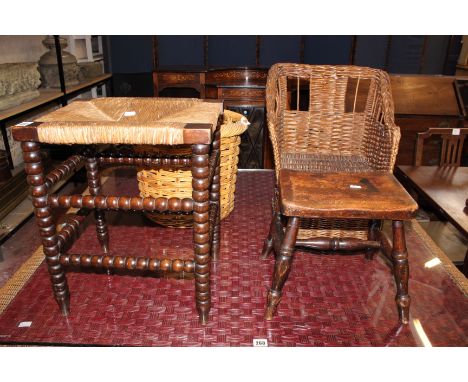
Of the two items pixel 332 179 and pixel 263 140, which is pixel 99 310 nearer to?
pixel 332 179

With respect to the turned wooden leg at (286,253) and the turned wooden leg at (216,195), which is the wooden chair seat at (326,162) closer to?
the turned wooden leg at (216,195)

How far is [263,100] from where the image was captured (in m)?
3.36

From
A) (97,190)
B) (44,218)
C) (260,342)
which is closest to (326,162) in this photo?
(260,342)

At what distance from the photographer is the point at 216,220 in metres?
1.83

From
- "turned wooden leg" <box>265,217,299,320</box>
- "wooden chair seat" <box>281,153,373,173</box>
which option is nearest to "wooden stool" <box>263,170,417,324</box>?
"turned wooden leg" <box>265,217,299,320</box>

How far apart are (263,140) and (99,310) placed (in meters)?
2.24

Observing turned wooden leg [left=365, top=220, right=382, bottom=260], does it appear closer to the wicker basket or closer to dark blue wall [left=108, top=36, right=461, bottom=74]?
the wicker basket

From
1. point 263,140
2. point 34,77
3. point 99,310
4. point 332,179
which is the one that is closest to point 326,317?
point 332,179

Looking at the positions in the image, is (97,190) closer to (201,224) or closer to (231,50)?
(201,224)

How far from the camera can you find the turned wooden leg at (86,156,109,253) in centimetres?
179

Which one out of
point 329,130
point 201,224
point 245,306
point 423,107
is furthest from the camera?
point 423,107

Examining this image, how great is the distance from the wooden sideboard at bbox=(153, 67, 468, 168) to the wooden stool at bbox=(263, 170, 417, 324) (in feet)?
6.13

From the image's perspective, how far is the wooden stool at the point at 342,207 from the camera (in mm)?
1327

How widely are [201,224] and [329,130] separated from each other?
1015 millimetres
